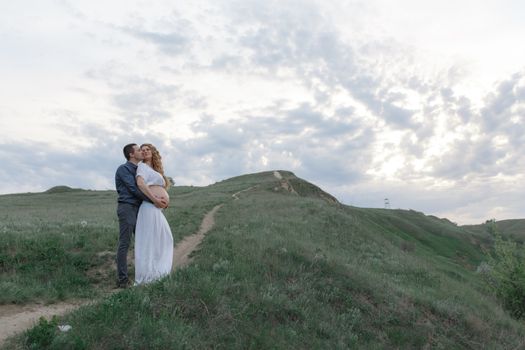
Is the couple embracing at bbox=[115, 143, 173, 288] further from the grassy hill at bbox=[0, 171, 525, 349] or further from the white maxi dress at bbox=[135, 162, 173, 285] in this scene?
the grassy hill at bbox=[0, 171, 525, 349]

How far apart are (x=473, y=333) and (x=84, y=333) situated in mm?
10205

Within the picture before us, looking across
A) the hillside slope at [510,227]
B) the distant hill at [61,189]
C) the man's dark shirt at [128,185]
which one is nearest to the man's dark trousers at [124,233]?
the man's dark shirt at [128,185]

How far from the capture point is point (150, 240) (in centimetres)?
996

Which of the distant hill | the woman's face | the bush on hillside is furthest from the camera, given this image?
the distant hill

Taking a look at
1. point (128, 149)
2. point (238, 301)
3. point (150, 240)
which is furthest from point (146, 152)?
point (238, 301)

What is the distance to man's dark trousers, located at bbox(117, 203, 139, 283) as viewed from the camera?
394 inches

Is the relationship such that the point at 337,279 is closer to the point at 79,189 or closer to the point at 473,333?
the point at 473,333

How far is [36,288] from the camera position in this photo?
356 inches

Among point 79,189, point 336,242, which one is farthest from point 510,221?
point 336,242

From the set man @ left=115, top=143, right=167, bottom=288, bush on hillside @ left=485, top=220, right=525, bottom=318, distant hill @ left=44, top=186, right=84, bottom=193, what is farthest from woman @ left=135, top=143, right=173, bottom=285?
distant hill @ left=44, top=186, right=84, bottom=193

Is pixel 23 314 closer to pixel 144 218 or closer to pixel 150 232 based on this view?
pixel 150 232

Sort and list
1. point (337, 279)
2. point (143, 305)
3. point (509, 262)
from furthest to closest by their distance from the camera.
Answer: point (509, 262) < point (337, 279) < point (143, 305)

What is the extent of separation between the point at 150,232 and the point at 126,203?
939mm

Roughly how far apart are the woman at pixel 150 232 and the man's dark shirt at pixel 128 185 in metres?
0.22
